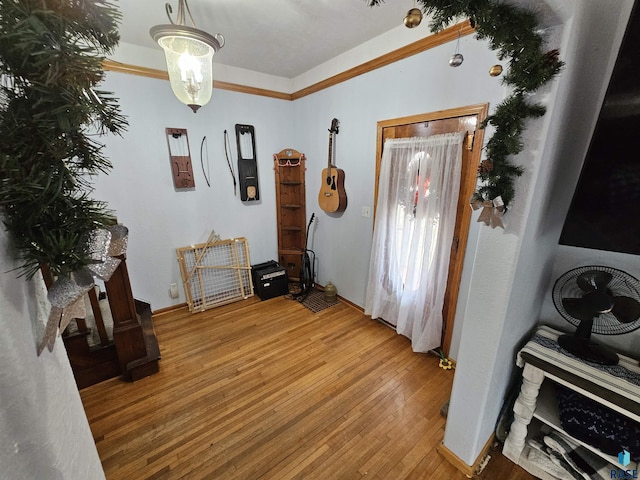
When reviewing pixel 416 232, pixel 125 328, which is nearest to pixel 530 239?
pixel 416 232

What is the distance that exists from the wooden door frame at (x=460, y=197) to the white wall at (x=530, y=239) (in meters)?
0.53

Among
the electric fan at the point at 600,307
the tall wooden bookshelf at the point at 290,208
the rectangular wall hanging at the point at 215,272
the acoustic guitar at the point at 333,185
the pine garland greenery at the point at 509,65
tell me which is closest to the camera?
the pine garland greenery at the point at 509,65

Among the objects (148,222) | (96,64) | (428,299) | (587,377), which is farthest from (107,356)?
(587,377)

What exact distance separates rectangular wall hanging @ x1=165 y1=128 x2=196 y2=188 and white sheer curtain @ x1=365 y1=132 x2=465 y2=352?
1.97 m

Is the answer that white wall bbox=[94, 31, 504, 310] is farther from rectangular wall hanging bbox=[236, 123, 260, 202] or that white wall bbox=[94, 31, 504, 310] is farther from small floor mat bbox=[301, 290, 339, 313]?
small floor mat bbox=[301, 290, 339, 313]

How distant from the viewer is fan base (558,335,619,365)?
118cm

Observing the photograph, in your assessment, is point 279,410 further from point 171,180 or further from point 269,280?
point 171,180

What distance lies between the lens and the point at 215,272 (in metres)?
3.05

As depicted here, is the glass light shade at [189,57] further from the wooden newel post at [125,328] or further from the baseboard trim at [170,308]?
the baseboard trim at [170,308]

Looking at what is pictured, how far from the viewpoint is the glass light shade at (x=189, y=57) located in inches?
43.4

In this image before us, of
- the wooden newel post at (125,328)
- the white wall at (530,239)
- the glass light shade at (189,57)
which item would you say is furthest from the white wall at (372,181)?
the glass light shade at (189,57)

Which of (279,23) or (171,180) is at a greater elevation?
(279,23)

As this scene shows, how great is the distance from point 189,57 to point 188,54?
0.01m

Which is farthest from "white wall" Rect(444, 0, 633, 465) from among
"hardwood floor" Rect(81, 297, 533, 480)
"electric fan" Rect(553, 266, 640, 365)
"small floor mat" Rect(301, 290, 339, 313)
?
"small floor mat" Rect(301, 290, 339, 313)
